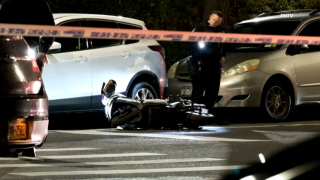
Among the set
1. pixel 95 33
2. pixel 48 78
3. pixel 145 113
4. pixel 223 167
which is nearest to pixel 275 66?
pixel 145 113

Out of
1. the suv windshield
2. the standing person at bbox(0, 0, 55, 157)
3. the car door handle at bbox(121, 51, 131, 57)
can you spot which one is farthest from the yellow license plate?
the suv windshield

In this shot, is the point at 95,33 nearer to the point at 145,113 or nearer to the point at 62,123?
the point at 145,113

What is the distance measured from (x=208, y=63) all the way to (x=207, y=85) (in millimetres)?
326

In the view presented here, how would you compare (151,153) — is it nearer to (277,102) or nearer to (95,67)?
(95,67)

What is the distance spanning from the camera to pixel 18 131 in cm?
597

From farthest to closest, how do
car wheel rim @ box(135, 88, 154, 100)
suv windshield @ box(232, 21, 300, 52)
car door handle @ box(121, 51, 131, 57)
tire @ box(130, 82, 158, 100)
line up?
1. suv windshield @ box(232, 21, 300, 52)
2. car wheel rim @ box(135, 88, 154, 100)
3. tire @ box(130, 82, 158, 100)
4. car door handle @ box(121, 51, 131, 57)

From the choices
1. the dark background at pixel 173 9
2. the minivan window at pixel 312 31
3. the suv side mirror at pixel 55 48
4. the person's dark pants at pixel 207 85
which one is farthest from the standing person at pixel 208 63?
the dark background at pixel 173 9

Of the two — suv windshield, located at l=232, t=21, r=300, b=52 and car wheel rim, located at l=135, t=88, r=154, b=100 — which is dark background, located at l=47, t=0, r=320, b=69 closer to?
suv windshield, located at l=232, t=21, r=300, b=52

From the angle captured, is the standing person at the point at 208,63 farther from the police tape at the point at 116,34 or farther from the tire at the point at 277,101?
the police tape at the point at 116,34

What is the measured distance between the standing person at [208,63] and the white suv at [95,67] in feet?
2.90

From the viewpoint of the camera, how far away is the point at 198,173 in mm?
5891

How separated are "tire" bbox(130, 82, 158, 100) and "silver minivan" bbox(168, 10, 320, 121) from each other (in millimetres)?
505

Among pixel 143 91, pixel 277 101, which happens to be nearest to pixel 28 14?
pixel 143 91

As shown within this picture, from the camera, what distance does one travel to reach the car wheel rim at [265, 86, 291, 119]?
1144 cm
